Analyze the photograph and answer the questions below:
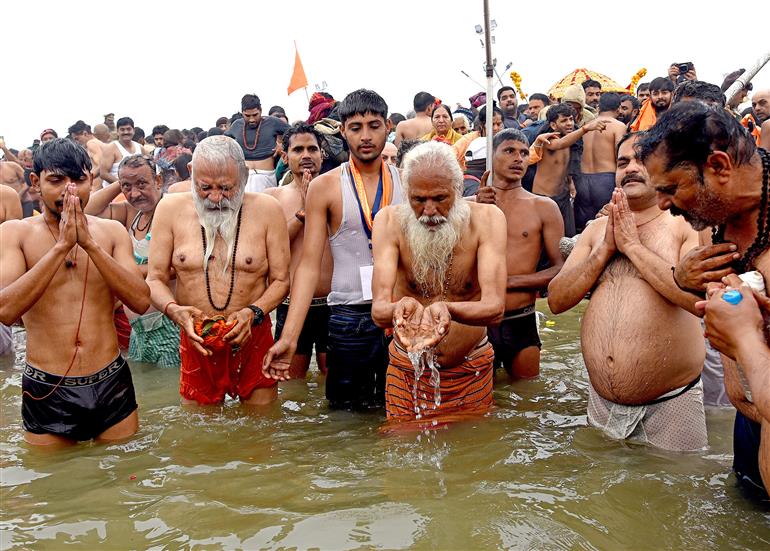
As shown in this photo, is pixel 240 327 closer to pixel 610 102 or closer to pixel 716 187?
pixel 716 187

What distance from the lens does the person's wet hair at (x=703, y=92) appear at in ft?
17.4

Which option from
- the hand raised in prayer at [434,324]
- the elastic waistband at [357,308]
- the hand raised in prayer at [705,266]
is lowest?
the elastic waistband at [357,308]

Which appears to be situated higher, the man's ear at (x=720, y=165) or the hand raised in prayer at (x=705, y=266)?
the man's ear at (x=720, y=165)

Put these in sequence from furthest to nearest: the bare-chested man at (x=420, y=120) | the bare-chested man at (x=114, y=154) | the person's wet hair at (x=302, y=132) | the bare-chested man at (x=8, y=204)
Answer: the bare-chested man at (x=114, y=154), the bare-chested man at (x=420, y=120), the bare-chested man at (x=8, y=204), the person's wet hair at (x=302, y=132)

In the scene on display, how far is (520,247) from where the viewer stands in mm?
5090

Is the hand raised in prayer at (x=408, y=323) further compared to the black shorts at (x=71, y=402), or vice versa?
the black shorts at (x=71, y=402)

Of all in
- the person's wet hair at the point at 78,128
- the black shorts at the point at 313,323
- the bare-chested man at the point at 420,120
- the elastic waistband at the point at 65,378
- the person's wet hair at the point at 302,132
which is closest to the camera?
the elastic waistband at the point at 65,378

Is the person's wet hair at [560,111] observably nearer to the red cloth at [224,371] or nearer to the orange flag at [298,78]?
the red cloth at [224,371]

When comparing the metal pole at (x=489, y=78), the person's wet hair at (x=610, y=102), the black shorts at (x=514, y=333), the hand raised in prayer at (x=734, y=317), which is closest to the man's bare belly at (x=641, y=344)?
the hand raised in prayer at (x=734, y=317)

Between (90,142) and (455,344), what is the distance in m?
10.0

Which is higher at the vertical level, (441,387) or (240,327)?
(240,327)

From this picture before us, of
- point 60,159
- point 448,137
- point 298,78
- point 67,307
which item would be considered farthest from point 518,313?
point 298,78

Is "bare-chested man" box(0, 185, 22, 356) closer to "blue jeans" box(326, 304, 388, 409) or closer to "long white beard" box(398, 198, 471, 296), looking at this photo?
"blue jeans" box(326, 304, 388, 409)

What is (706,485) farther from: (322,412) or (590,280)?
(322,412)
